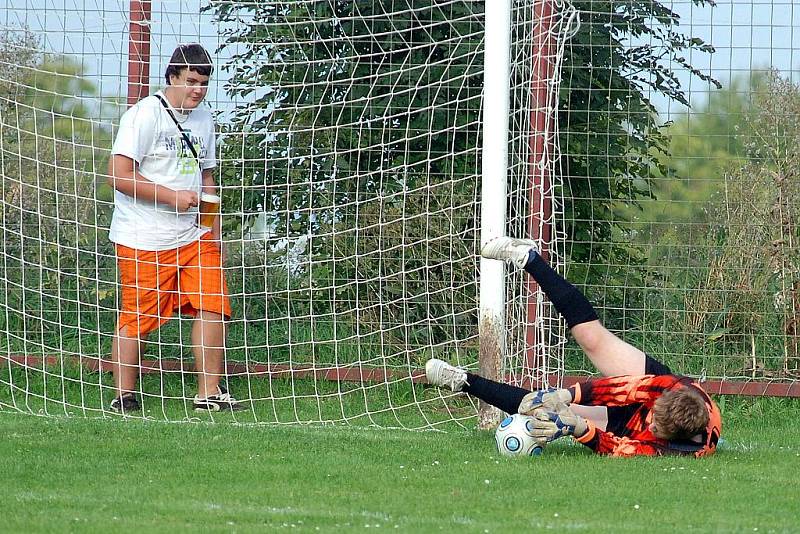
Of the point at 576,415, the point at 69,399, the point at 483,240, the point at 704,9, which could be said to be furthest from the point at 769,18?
the point at 69,399

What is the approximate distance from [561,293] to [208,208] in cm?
233

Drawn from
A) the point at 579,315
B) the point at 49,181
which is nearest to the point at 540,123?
the point at 579,315

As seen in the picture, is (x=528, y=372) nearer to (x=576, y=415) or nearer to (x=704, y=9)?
(x=576, y=415)

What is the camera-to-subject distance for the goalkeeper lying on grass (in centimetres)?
587

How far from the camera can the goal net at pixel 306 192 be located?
24.4ft

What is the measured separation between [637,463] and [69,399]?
3.92 m

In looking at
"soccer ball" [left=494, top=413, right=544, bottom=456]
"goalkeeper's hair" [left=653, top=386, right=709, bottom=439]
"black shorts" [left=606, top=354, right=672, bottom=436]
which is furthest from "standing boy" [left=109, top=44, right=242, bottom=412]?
"goalkeeper's hair" [left=653, top=386, right=709, bottom=439]

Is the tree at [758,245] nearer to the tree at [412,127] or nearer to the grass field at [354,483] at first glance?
the tree at [412,127]

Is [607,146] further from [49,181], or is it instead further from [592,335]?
[49,181]

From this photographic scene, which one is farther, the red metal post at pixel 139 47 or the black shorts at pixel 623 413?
the red metal post at pixel 139 47

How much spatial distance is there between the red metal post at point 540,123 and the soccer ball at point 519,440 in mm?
1485

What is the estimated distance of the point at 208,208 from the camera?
7.53 meters

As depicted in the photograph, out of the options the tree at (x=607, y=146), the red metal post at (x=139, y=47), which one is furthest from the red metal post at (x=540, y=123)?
the red metal post at (x=139, y=47)

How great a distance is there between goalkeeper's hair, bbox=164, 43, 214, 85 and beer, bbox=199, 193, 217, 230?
0.73m
